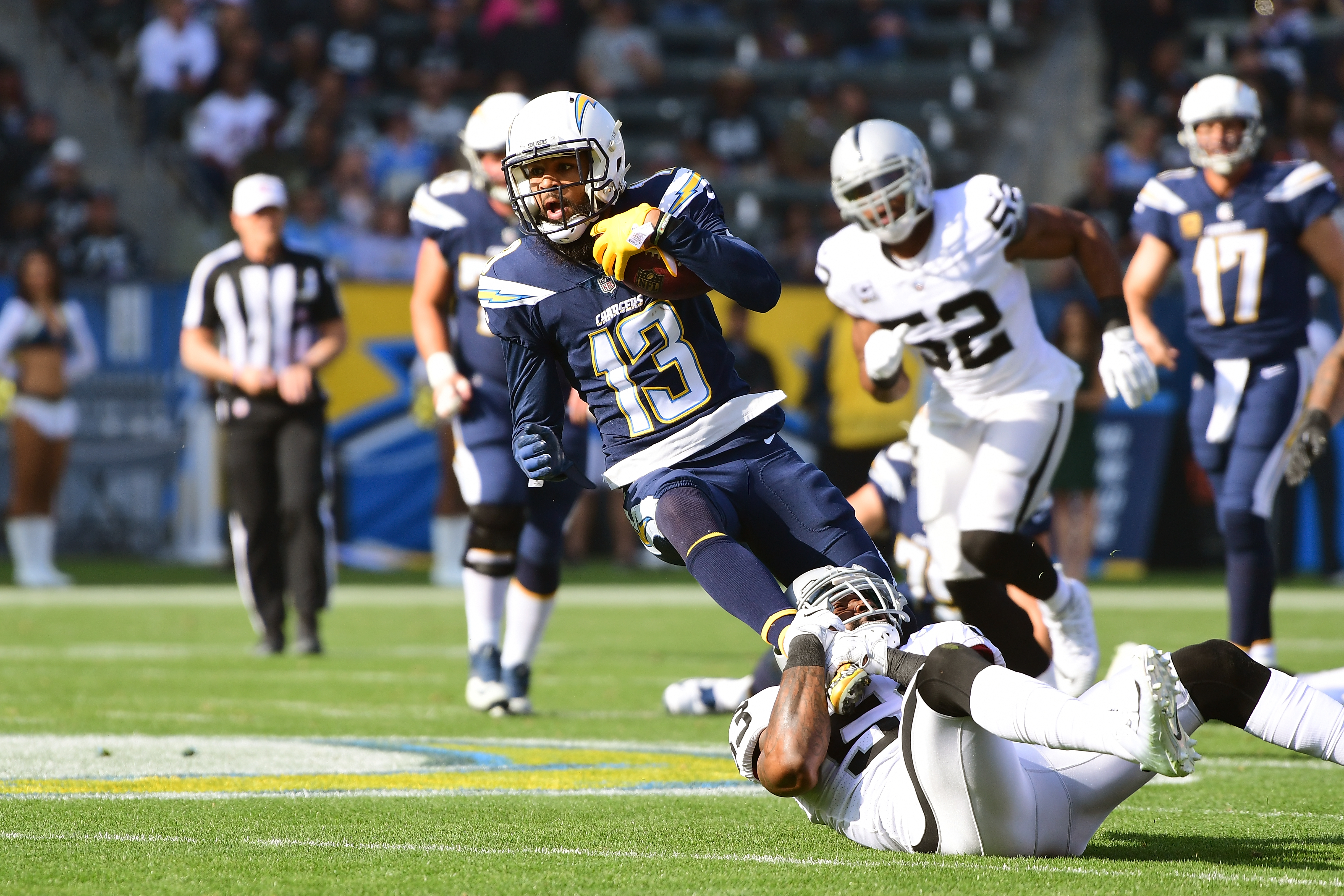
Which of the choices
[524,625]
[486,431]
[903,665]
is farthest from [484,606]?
[903,665]

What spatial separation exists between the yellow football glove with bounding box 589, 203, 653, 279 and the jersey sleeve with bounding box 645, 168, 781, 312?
5cm

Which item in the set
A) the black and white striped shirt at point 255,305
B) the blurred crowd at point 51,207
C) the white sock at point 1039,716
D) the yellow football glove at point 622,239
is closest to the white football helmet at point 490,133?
the yellow football glove at point 622,239

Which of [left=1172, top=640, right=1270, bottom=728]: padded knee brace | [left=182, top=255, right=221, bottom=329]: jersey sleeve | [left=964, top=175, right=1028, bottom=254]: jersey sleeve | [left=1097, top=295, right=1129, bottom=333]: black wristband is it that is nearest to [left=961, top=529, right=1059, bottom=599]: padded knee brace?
[left=1097, top=295, right=1129, bottom=333]: black wristband

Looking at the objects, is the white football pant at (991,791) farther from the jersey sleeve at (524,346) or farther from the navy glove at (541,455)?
the jersey sleeve at (524,346)

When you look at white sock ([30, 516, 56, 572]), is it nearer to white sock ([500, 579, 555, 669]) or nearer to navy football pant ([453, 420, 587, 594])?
navy football pant ([453, 420, 587, 594])

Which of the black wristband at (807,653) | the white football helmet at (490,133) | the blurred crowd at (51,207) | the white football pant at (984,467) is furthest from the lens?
the blurred crowd at (51,207)

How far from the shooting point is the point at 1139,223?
648 centimetres

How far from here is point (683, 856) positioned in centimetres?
330

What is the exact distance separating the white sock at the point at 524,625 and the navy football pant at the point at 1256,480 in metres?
2.37

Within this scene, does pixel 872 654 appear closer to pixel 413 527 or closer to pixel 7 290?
pixel 413 527

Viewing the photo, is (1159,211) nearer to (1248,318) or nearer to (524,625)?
(1248,318)

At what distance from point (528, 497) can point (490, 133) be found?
1.24 metres

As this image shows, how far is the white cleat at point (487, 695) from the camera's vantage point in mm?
5805

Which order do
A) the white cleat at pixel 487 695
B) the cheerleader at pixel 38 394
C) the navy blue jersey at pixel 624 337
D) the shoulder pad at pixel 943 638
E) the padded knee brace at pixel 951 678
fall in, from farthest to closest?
the cheerleader at pixel 38 394 → the white cleat at pixel 487 695 → the navy blue jersey at pixel 624 337 → the shoulder pad at pixel 943 638 → the padded knee brace at pixel 951 678
